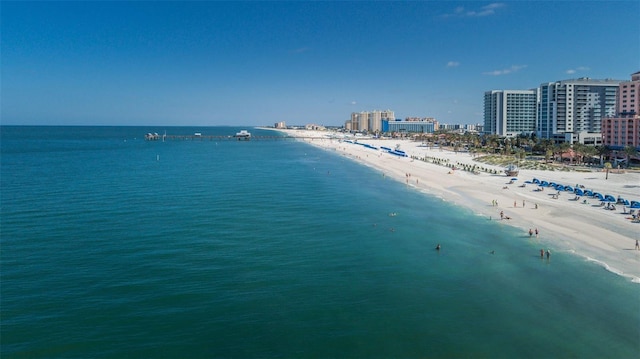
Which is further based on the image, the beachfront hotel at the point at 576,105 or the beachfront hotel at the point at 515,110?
the beachfront hotel at the point at 515,110

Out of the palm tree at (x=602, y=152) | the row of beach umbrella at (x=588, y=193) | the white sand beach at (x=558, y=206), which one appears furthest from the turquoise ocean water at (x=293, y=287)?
the palm tree at (x=602, y=152)

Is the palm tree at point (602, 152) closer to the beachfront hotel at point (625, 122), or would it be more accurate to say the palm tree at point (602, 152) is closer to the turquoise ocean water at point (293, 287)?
the beachfront hotel at point (625, 122)

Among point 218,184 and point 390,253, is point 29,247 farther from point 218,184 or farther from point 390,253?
point 218,184

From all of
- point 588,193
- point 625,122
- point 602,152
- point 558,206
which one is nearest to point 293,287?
point 558,206

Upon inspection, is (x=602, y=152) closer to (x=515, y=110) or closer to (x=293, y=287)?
(x=293, y=287)

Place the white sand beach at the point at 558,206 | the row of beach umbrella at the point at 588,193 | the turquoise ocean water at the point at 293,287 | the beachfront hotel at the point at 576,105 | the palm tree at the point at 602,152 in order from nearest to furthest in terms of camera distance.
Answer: the turquoise ocean water at the point at 293,287 → the white sand beach at the point at 558,206 → the row of beach umbrella at the point at 588,193 → the palm tree at the point at 602,152 → the beachfront hotel at the point at 576,105

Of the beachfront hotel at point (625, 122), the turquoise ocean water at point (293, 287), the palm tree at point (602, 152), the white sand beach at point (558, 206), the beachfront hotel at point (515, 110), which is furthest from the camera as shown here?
the beachfront hotel at point (515, 110)

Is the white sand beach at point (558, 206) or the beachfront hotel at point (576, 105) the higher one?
the beachfront hotel at point (576, 105)
